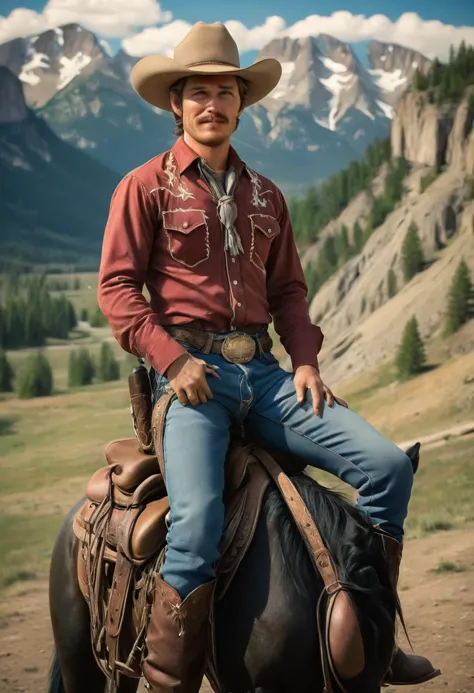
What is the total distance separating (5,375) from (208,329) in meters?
14.8

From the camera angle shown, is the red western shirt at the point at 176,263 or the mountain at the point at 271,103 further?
the mountain at the point at 271,103

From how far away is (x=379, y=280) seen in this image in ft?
59.4

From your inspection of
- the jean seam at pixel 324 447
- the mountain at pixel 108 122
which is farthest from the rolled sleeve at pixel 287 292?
the mountain at pixel 108 122

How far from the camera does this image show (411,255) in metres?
17.3

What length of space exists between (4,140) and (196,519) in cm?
2023

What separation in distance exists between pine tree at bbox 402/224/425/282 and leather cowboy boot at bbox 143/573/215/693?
15.0 m

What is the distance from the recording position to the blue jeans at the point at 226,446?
2.89m

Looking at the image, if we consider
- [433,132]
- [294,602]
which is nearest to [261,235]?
[294,602]

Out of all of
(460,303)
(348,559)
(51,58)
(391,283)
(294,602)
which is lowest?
(391,283)

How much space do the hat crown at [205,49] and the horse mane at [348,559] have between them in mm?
1567

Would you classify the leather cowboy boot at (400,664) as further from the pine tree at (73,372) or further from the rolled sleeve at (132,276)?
the pine tree at (73,372)

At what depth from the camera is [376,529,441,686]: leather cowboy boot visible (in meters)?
2.98

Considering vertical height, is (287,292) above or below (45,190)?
above

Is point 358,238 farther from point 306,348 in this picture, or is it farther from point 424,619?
point 306,348
